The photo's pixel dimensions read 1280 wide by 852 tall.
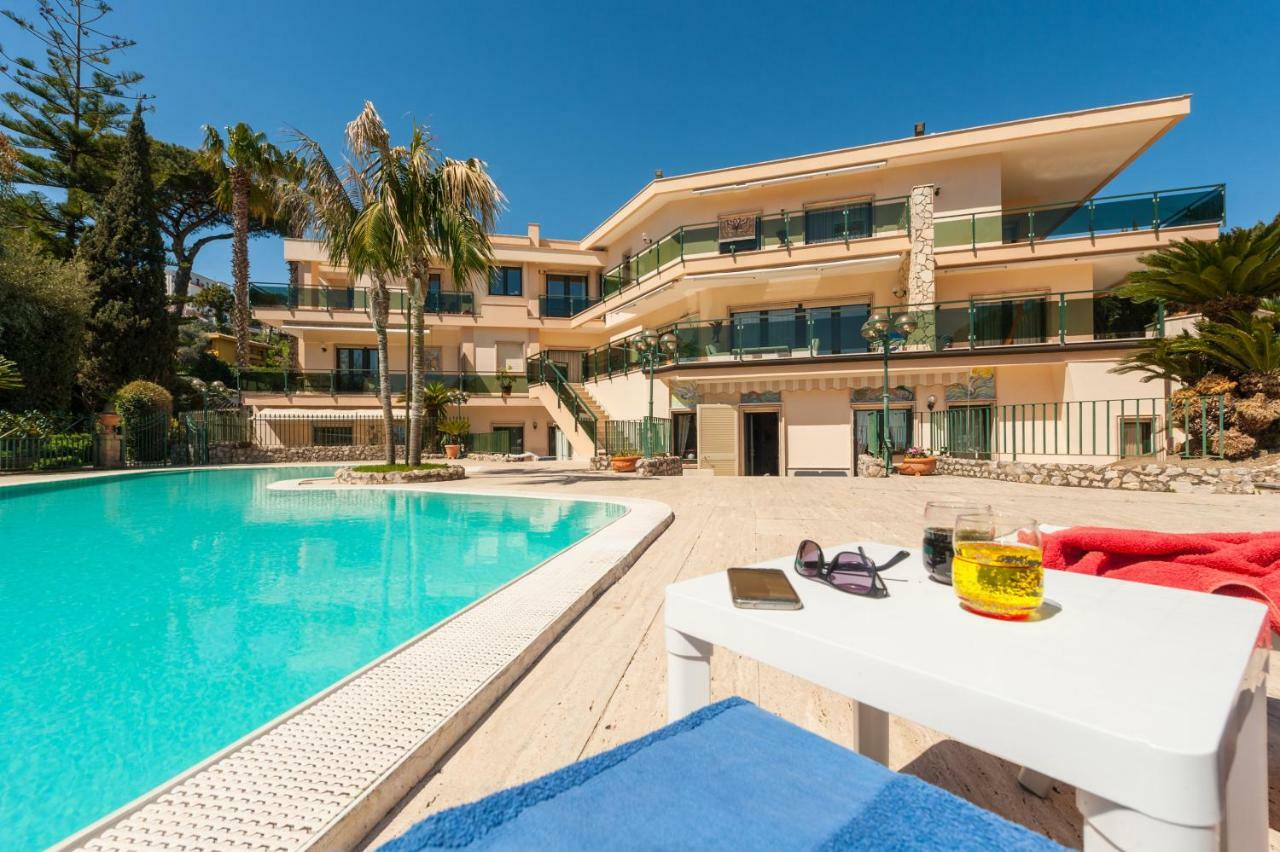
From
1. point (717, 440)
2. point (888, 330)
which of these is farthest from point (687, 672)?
point (888, 330)

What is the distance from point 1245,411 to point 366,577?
13494 millimetres

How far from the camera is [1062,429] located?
13766mm

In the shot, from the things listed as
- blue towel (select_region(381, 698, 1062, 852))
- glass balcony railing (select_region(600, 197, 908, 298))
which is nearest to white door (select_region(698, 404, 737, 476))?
glass balcony railing (select_region(600, 197, 908, 298))

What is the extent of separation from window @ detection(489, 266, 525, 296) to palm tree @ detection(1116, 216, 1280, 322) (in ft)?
71.6

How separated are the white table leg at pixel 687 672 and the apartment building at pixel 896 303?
1309 cm

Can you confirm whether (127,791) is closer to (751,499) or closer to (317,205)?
(751,499)

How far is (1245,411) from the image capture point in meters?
8.79

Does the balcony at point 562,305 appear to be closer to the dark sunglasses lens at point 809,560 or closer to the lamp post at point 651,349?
the lamp post at point 651,349

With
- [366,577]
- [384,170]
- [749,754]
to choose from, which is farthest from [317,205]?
[749,754]

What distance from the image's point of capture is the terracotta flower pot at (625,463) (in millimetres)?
14609

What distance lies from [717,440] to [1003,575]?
14334 mm

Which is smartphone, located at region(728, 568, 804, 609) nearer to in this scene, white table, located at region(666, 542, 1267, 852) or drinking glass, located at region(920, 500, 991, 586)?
white table, located at region(666, 542, 1267, 852)

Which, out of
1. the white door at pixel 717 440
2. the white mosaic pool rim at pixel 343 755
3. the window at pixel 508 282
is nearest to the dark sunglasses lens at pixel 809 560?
the white mosaic pool rim at pixel 343 755

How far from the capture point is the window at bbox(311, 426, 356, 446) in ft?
73.5
